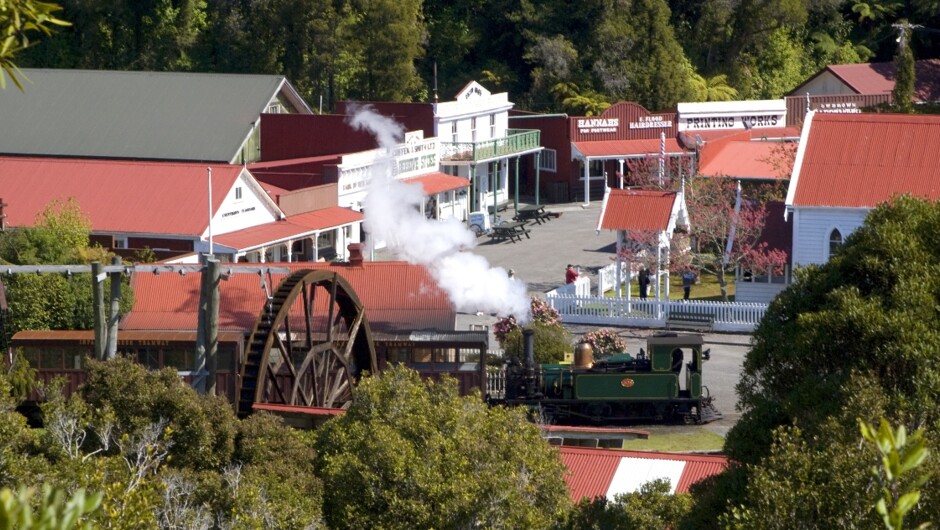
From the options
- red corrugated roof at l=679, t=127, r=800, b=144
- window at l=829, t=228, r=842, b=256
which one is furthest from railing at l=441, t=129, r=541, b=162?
window at l=829, t=228, r=842, b=256

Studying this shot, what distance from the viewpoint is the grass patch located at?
27297 millimetres

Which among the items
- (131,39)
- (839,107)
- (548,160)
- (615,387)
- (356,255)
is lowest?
(615,387)

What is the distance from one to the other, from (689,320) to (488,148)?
17.6 meters

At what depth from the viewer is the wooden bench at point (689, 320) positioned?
3744cm

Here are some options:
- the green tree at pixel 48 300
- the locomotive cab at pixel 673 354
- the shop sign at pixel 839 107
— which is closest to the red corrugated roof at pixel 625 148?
the shop sign at pixel 839 107

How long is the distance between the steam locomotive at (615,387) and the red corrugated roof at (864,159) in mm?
10361

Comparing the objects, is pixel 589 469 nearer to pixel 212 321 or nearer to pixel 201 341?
pixel 212 321

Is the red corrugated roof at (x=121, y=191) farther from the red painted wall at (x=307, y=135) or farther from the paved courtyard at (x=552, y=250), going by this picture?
the red painted wall at (x=307, y=135)

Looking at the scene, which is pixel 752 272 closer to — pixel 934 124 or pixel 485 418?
pixel 934 124

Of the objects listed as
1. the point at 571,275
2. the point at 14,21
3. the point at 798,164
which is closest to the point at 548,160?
the point at 571,275

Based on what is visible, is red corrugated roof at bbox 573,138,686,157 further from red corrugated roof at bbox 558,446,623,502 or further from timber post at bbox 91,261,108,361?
red corrugated roof at bbox 558,446,623,502

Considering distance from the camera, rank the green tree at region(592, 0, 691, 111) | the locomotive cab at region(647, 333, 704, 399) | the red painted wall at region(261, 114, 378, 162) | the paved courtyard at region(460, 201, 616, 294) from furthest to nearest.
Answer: the green tree at region(592, 0, 691, 111)
the red painted wall at region(261, 114, 378, 162)
the paved courtyard at region(460, 201, 616, 294)
the locomotive cab at region(647, 333, 704, 399)

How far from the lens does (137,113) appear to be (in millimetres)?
51812

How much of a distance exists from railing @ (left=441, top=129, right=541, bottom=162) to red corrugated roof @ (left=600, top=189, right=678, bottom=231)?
1318 cm
